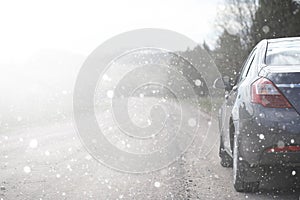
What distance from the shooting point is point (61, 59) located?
211ft

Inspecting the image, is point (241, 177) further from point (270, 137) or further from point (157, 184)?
point (157, 184)

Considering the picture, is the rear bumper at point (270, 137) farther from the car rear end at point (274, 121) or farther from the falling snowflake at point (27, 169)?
the falling snowflake at point (27, 169)

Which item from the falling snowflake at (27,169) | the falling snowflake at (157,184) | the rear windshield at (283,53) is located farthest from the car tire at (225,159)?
the falling snowflake at (27,169)

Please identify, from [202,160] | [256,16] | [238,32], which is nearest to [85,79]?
[202,160]

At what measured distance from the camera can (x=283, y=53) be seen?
567cm

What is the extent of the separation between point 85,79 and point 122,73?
274 cm

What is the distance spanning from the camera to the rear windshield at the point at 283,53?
18.0 ft

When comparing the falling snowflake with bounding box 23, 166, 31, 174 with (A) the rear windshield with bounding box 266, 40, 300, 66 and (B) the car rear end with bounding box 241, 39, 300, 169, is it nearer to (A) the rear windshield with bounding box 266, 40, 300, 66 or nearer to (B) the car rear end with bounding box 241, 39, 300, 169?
(B) the car rear end with bounding box 241, 39, 300, 169

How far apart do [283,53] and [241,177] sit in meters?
1.47

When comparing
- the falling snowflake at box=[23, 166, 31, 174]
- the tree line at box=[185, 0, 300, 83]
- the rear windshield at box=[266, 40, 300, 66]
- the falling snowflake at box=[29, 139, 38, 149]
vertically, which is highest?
the rear windshield at box=[266, 40, 300, 66]

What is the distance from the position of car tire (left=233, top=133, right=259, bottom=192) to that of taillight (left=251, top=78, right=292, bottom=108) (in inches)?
24.5

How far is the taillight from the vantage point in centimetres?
487

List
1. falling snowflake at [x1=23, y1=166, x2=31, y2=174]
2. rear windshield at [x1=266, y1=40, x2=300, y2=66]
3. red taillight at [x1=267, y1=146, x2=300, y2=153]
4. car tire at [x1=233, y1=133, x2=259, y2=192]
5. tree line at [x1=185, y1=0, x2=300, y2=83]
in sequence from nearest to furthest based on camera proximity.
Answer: red taillight at [x1=267, y1=146, x2=300, y2=153], car tire at [x1=233, y1=133, x2=259, y2=192], rear windshield at [x1=266, y1=40, x2=300, y2=66], falling snowflake at [x1=23, y1=166, x2=31, y2=174], tree line at [x1=185, y1=0, x2=300, y2=83]

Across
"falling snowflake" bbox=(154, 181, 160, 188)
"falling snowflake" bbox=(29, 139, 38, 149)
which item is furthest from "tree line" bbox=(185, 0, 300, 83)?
"falling snowflake" bbox=(154, 181, 160, 188)
